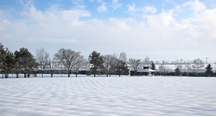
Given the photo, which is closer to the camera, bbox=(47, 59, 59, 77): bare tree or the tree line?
the tree line

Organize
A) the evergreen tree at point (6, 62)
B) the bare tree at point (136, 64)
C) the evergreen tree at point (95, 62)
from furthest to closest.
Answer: the bare tree at point (136, 64)
the evergreen tree at point (95, 62)
the evergreen tree at point (6, 62)

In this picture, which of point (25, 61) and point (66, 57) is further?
point (66, 57)

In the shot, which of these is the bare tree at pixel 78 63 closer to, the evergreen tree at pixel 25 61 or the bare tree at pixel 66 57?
the bare tree at pixel 66 57

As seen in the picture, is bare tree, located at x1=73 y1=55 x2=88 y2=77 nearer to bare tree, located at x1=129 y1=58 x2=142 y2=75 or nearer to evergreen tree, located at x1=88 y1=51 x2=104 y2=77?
evergreen tree, located at x1=88 y1=51 x2=104 y2=77

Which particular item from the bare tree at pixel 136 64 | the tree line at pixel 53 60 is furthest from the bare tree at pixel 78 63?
the bare tree at pixel 136 64

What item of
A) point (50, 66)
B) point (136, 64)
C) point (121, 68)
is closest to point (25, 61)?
point (50, 66)

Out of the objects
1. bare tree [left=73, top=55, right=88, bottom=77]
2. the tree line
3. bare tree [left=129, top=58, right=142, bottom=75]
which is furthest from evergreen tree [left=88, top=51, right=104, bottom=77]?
bare tree [left=129, top=58, right=142, bottom=75]

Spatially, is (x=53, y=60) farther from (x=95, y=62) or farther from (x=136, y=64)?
(x=136, y=64)

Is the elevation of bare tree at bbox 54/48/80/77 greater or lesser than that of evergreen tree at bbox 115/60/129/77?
greater

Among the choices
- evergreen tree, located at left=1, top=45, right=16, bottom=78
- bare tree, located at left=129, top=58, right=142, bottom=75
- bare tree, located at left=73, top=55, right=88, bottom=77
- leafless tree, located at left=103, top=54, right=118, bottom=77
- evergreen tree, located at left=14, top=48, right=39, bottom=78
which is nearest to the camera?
evergreen tree, located at left=1, top=45, right=16, bottom=78

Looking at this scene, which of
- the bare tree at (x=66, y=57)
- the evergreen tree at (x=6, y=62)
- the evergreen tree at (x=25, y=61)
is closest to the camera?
the evergreen tree at (x=6, y=62)

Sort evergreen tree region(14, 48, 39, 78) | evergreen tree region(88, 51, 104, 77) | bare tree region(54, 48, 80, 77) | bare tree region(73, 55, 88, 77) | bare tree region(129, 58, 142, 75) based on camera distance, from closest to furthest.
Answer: evergreen tree region(14, 48, 39, 78), bare tree region(54, 48, 80, 77), bare tree region(73, 55, 88, 77), evergreen tree region(88, 51, 104, 77), bare tree region(129, 58, 142, 75)

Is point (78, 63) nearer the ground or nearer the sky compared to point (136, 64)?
nearer the sky

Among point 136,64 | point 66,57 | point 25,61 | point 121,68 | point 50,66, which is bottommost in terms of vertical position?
point 121,68
